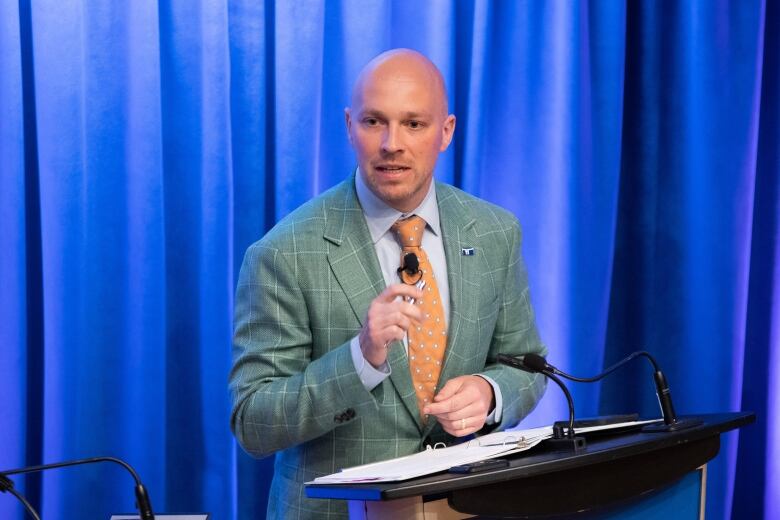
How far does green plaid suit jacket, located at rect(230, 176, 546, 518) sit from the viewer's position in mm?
2172

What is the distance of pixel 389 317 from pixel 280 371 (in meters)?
0.46

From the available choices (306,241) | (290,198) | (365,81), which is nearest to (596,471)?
(306,241)

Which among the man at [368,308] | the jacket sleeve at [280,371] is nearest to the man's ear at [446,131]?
the man at [368,308]

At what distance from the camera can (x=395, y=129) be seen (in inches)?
93.2

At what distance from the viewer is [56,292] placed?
310 cm

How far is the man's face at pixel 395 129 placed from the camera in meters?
2.37

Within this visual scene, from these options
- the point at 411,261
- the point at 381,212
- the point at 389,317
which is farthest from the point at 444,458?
the point at 381,212

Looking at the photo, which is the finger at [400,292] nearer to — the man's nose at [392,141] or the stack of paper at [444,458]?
the stack of paper at [444,458]

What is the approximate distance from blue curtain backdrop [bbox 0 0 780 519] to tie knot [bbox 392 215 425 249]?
938 mm

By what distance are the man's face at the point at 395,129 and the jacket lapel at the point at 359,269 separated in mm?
101

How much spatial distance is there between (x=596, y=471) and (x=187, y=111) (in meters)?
1.93

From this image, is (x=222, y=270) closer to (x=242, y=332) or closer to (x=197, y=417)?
(x=197, y=417)

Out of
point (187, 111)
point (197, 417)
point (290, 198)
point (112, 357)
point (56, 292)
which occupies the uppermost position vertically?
point (187, 111)

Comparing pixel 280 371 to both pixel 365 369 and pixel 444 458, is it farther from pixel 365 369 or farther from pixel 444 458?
pixel 444 458
